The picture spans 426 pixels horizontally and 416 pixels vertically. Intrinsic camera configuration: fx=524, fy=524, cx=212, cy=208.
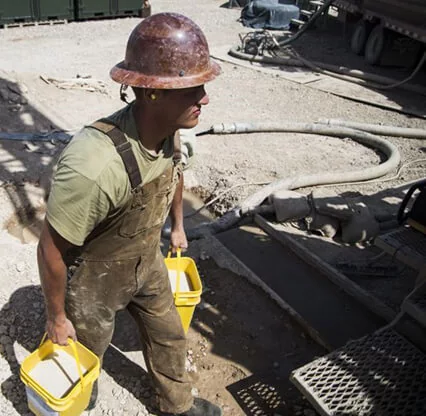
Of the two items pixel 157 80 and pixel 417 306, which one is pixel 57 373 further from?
pixel 417 306

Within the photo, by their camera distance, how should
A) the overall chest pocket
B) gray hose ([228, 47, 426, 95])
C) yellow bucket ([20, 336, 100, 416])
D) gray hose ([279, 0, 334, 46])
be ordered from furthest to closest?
gray hose ([279, 0, 334, 46]) → gray hose ([228, 47, 426, 95]) → yellow bucket ([20, 336, 100, 416]) → the overall chest pocket

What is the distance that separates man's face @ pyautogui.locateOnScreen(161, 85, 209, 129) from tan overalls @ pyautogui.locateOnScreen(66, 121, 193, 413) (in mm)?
244

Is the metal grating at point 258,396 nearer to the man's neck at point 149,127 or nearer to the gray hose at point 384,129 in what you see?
the man's neck at point 149,127

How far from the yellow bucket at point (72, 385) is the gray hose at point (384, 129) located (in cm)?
662

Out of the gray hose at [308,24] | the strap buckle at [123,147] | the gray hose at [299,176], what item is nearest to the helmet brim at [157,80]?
the strap buckle at [123,147]

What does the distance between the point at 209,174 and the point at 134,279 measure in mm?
4352

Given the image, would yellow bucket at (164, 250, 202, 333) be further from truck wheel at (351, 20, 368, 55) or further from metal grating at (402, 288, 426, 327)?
truck wheel at (351, 20, 368, 55)

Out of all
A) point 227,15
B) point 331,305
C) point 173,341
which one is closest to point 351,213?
point 331,305

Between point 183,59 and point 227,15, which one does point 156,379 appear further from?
point 227,15

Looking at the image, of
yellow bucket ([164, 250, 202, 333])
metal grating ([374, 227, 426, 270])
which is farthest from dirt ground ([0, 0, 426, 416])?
metal grating ([374, 227, 426, 270])

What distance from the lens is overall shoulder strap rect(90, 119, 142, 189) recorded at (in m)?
2.39

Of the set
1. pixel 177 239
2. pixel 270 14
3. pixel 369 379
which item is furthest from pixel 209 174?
pixel 270 14

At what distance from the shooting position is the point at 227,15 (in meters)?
17.7

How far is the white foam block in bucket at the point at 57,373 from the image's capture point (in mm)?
2895
